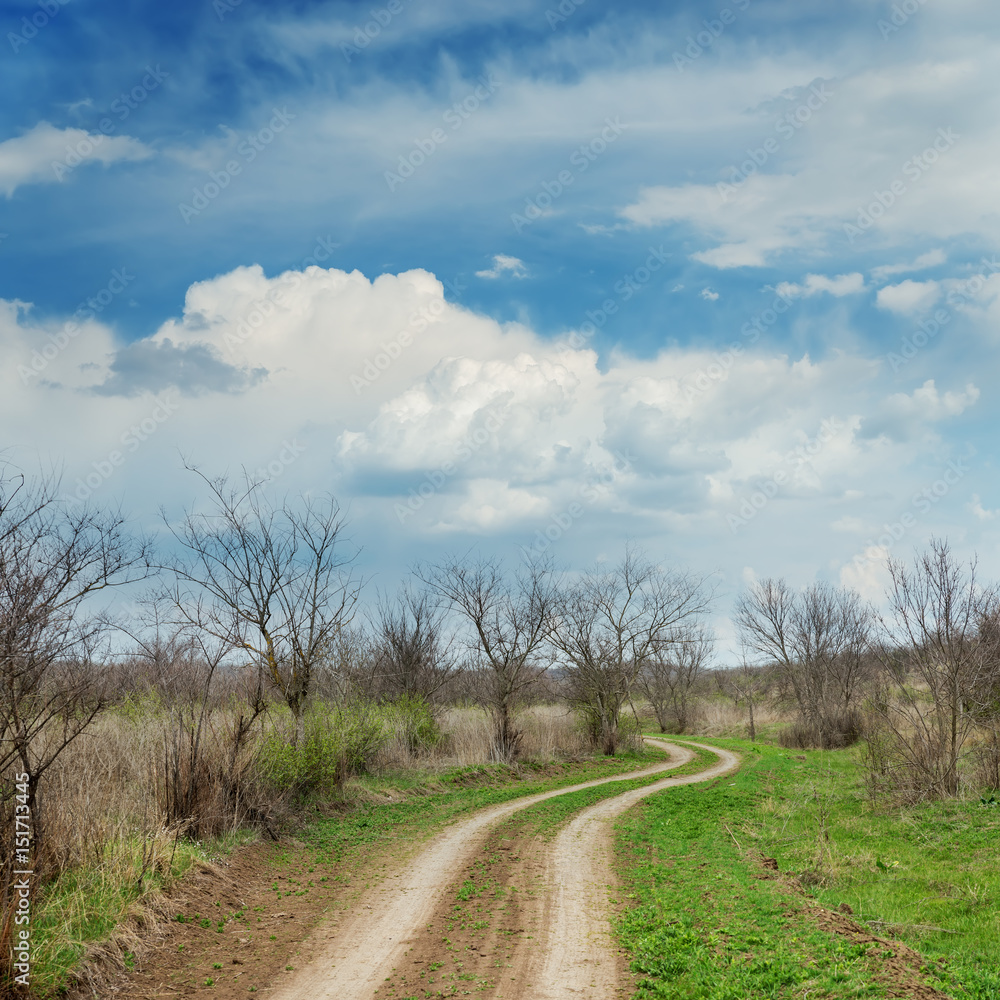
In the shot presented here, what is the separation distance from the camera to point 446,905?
29.8 ft

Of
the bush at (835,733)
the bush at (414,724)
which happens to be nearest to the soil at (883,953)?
the bush at (414,724)

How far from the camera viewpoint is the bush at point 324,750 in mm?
14227

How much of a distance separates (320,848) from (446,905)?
4.46 metres

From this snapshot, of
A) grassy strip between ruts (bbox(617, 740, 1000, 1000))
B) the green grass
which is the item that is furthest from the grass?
grassy strip between ruts (bbox(617, 740, 1000, 1000))

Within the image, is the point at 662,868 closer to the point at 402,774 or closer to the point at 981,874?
the point at 981,874

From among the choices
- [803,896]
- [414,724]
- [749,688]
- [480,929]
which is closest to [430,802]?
[414,724]

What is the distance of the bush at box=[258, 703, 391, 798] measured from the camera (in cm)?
1423

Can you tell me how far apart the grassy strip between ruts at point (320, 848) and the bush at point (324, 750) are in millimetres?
652

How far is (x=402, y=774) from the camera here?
20922mm

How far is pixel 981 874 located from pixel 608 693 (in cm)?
2272

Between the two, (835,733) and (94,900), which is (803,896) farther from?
(835,733)

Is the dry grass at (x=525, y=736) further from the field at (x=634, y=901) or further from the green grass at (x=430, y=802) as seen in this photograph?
the field at (x=634, y=901)

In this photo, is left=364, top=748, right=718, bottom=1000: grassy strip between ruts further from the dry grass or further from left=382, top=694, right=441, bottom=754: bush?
the dry grass

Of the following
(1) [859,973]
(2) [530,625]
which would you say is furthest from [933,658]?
(2) [530,625]
